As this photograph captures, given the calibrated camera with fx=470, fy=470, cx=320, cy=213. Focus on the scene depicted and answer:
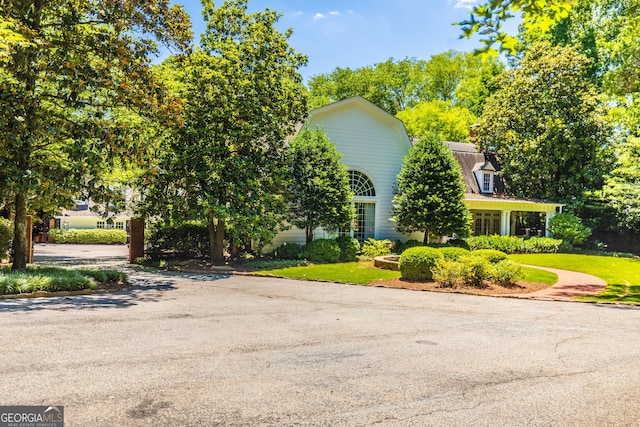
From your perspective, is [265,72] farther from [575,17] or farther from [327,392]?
[575,17]

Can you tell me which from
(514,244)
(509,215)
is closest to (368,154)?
(514,244)

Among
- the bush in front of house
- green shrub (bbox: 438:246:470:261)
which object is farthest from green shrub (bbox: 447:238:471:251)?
the bush in front of house

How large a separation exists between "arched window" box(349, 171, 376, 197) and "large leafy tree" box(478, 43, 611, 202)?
12.2 m

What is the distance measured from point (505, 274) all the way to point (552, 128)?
19.6 metres

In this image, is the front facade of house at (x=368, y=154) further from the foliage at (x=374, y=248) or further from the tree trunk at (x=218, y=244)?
the tree trunk at (x=218, y=244)

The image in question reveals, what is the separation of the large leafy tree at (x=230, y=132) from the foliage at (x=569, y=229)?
17.8m

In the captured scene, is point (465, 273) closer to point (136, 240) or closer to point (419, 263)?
point (419, 263)

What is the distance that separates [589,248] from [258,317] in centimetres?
2768

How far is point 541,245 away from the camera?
2641 centimetres

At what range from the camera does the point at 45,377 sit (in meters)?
4.88

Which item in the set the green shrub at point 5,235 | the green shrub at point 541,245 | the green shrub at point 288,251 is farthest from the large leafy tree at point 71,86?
the green shrub at point 541,245

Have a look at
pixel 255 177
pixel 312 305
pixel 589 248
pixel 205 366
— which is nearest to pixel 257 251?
pixel 255 177

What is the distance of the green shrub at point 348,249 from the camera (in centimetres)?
2077

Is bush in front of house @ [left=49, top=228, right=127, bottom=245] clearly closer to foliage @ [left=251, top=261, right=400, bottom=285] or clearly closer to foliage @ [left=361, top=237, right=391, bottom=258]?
foliage @ [left=361, top=237, right=391, bottom=258]
